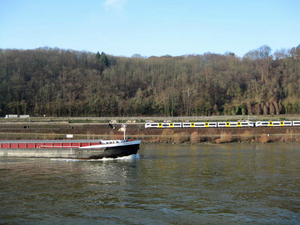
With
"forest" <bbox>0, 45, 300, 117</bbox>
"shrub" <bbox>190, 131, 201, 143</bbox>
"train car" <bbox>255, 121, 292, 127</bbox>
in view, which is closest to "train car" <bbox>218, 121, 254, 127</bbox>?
"train car" <bbox>255, 121, 292, 127</bbox>

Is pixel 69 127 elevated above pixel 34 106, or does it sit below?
below

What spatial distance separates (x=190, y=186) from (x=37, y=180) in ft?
48.6

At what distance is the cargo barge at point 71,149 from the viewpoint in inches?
1671

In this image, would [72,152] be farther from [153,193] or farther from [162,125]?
[162,125]

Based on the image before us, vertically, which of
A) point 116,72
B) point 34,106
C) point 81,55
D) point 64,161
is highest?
point 81,55

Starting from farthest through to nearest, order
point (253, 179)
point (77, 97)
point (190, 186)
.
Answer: point (77, 97) → point (253, 179) → point (190, 186)

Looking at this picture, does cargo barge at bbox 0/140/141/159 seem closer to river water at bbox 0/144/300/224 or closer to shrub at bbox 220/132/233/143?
river water at bbox 0/144/300/224

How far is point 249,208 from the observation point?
20.3 metres

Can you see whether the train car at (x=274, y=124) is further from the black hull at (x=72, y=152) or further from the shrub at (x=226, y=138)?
the black hull at (x=72, y=152)

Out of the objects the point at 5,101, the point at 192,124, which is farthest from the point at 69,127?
the point at 5,101

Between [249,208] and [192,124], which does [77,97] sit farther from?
→ [249,208]

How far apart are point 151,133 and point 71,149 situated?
3865 cm

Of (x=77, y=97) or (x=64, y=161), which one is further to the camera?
(x=77, y=97)

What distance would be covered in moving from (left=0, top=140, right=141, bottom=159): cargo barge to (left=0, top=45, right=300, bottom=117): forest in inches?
2819
